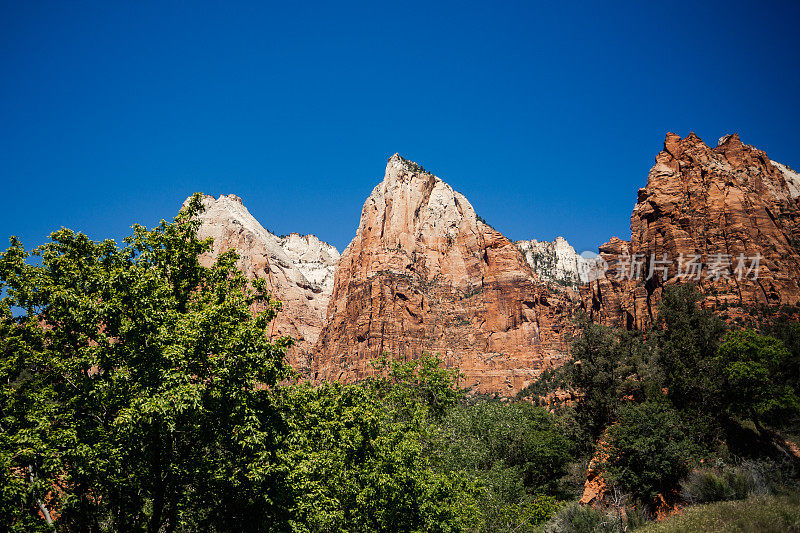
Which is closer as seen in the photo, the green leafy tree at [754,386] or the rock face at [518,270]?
the green leafy tree at [754,386]

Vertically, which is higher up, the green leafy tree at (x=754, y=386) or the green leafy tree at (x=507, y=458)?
the green leafy tree at (x=754, y=386)

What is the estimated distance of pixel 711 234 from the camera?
91875 mm

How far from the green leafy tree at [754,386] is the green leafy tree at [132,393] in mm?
31232

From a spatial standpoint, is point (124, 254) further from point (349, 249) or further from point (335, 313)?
point (349, 249)

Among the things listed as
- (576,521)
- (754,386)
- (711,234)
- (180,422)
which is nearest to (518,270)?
(711,234)

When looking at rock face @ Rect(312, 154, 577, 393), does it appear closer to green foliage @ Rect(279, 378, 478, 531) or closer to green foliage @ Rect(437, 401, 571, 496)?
green foliage @ Rect(437, 401, 571, 496)

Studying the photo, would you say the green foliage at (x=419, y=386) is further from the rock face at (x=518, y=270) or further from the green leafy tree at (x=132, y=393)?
the rock face at (x=518, y=270)

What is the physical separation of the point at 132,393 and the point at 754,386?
36025 millimetres

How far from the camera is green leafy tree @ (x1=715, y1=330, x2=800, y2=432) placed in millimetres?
30527

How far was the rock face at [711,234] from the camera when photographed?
83812mm

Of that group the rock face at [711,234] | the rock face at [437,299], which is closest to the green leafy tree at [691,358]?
the rock face at [711,234]

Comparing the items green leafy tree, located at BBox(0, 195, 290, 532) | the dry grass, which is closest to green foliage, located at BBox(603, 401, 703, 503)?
the dry grass

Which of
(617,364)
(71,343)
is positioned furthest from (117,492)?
(617,364)

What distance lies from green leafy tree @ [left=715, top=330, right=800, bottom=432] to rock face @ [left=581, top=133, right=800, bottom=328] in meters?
51.7
